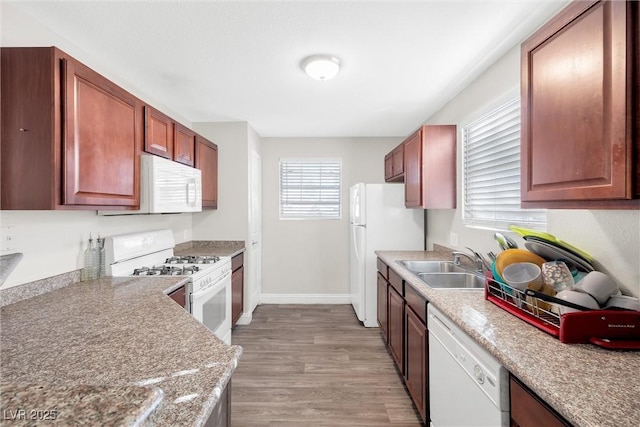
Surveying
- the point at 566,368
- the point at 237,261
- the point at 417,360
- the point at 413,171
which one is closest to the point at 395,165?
the point at 413,171

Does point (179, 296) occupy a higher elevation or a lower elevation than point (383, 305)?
higher

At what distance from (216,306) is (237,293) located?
72 centimetres

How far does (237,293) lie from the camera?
10.6 ft

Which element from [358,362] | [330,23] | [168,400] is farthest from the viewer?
[358,362]

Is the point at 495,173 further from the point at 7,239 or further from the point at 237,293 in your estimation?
the point at 7,239

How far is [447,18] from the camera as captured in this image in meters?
1.61

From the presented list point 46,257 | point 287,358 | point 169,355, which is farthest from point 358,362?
point 46,257

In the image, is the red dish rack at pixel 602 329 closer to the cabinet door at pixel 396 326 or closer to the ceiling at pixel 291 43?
the cabinet door at pixel 396 326

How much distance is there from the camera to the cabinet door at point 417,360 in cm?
176

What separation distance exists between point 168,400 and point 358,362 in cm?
222

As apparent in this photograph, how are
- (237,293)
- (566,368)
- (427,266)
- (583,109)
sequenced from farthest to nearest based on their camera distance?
(237,293) < (427,266) < (583,109) < (566,368)

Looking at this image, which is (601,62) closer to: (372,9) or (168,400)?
(372,9)

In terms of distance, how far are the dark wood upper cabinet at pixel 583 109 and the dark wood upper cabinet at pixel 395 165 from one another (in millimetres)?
2059

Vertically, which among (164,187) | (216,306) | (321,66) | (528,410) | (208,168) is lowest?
(216,306)
